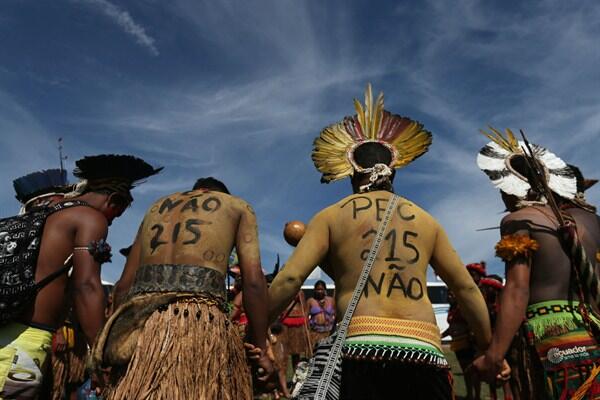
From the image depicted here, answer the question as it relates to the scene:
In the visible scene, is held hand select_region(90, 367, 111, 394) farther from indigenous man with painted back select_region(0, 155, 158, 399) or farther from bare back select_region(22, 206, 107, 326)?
bare back select_region(22, 206, 107, 326)

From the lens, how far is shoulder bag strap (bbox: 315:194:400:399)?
2.99 meters

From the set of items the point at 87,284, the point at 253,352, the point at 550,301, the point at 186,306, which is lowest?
the point at 253,352

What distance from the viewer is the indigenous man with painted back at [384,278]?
10.4 ft

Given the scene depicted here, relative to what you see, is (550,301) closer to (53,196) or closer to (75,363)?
(53,196)

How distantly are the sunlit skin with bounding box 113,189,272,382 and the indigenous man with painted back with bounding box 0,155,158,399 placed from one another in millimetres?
305

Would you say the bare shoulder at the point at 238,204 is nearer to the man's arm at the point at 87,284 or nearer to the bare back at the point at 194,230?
the bare back at the point at 194,230

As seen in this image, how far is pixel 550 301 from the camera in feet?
13.1

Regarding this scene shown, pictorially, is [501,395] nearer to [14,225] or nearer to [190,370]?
[190,370]

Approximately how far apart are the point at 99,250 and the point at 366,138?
214 cm

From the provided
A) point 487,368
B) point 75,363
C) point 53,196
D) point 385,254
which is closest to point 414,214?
point 385,254

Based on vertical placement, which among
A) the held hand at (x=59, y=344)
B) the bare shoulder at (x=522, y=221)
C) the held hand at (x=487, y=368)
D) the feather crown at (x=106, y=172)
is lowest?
the held hand at (x=487, y=368)

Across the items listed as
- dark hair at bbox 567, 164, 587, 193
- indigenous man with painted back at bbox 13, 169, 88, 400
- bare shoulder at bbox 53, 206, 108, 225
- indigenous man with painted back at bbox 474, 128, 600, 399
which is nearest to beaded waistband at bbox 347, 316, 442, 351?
indigenous man with painted back at bbox 474, 128, 600, 399

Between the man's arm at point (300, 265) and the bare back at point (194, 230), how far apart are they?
0.44m

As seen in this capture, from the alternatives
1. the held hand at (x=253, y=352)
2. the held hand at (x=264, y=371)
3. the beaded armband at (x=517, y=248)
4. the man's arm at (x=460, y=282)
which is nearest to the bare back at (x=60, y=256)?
the held hand at (x=253, y=352)
